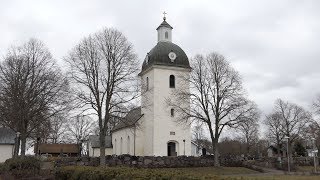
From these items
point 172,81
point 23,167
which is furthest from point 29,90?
point 172,81

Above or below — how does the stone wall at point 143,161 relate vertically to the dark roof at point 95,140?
below

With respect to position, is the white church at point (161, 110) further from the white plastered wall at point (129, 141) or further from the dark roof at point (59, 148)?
the dark roof at point (59, 148)

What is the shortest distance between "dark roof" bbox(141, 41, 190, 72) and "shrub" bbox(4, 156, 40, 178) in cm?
2130

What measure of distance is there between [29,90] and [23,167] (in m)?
8.86

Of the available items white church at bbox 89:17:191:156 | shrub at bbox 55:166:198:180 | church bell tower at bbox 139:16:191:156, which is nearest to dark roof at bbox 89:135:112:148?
white church at bbox 89:17:191:156

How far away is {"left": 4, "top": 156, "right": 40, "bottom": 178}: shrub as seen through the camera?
23.5 m

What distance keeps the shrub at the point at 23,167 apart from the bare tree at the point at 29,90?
709 cm

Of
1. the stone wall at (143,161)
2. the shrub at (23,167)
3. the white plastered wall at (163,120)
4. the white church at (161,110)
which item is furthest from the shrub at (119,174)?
the white church at (161,110)

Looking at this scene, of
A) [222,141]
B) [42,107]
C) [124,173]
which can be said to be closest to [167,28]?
[42,107]

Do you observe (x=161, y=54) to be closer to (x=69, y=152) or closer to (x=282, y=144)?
(x=282, y=144)

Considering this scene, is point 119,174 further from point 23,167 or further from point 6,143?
point 6,143

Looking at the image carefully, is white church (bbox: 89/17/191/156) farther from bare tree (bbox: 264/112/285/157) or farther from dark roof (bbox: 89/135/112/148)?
bare tree (bbox: 264/112/285/157)

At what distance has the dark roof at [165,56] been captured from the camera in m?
43.5

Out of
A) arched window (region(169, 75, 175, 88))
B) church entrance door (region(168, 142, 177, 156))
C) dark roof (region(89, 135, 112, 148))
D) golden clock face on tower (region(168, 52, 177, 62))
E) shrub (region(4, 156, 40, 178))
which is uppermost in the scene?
golden clock face on tower (region(168, 52, 177, 62))
